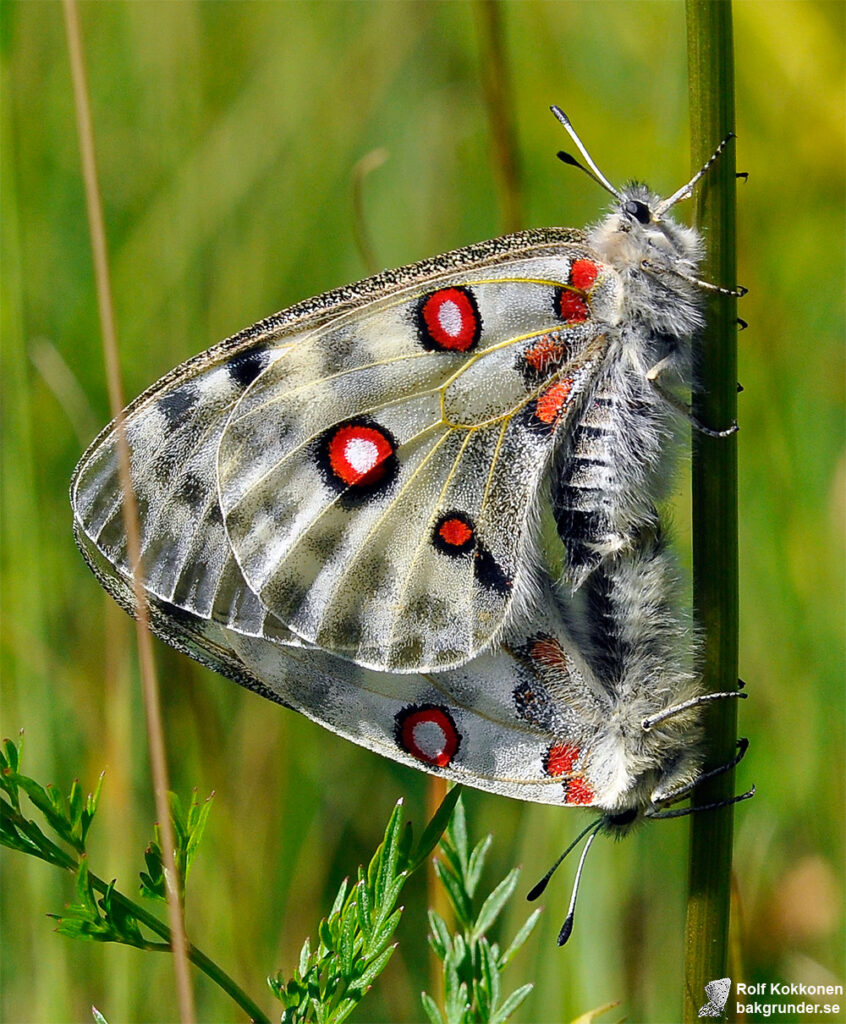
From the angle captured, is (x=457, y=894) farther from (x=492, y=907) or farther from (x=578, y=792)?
(x=578, y=792)

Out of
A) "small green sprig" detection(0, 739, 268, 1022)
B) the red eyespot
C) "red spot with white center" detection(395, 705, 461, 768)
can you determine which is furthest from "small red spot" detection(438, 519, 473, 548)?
"small green sprig" detection(0, 739, 268, 1022)

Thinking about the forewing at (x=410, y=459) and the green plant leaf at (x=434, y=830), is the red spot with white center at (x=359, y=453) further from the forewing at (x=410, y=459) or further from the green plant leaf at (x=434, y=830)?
the green plant leaf at (x=434, y=830)

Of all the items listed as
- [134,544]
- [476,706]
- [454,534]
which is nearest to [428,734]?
[476,706]

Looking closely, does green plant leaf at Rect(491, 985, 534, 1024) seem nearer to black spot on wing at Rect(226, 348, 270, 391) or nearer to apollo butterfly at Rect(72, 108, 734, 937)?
apollo butterfly at Rect(72, 108, 734, 937)

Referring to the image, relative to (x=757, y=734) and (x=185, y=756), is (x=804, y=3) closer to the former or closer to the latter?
(x=757, y=734)

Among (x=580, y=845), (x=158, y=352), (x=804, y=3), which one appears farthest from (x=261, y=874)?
(x=804, y=3)

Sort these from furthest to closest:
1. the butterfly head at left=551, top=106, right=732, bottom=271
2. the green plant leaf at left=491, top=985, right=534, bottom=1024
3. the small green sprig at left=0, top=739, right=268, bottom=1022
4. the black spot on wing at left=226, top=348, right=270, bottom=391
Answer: the black spot on wing at left=226, top=348, right=270, bottom=391 → the butterfly head at left=551, top=106, right=732, bottom=271 → the green plant leaf at left=491, top=985, right=534, bottom=1024 → the small green sprig at left=0, top=739, right=268, bottom=1022
